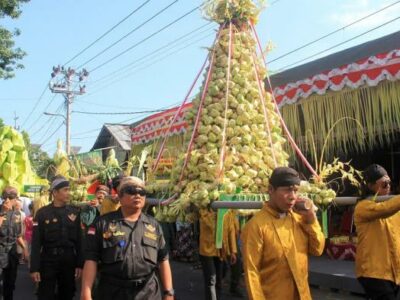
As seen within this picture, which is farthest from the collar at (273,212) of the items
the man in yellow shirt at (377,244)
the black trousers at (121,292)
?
the man in yellow shirt at (377,244)

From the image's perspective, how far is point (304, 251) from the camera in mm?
3316

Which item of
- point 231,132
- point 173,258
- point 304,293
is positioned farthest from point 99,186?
point 173,258

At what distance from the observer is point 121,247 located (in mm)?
3430

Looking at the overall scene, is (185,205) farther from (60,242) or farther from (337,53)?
(337,53)

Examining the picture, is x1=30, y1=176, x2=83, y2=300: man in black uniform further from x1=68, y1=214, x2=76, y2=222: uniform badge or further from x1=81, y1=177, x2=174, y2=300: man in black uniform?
x1=81, y1=177, x2=174, y2=300: man in black uniform

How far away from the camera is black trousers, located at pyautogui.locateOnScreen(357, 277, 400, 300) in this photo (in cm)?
427

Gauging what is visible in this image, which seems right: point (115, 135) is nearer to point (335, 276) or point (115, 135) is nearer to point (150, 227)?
point (335, 276)

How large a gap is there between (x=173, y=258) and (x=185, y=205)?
872cm

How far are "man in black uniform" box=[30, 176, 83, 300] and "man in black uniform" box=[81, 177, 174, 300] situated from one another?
81.8 inches

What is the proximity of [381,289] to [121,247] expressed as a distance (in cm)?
230

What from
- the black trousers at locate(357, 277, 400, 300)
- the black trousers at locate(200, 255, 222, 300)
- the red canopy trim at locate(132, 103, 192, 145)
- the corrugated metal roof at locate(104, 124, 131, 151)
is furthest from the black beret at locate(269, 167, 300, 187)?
the corrugated metal roof at locate(104, 124, 131, 151)

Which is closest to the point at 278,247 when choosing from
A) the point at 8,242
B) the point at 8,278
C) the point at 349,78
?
the point at 349,78

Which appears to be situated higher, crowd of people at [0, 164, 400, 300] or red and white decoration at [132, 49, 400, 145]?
red and white decoration at [132, 49, 400, 145]

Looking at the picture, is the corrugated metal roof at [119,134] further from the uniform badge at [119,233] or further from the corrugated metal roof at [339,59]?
the uniform badge at [119,233]
